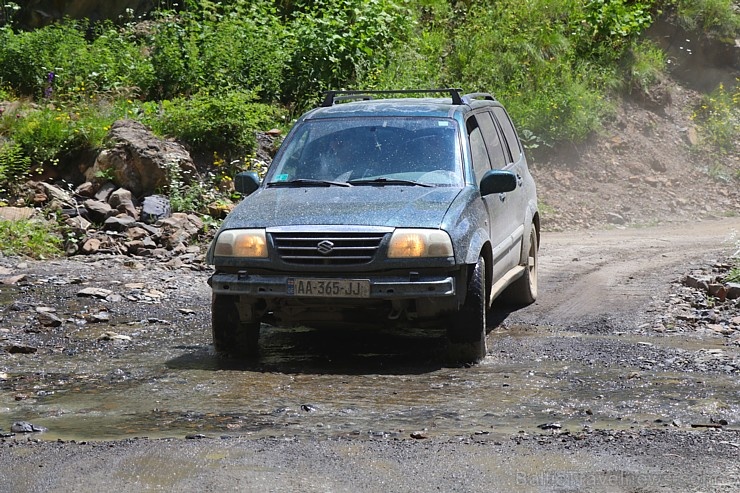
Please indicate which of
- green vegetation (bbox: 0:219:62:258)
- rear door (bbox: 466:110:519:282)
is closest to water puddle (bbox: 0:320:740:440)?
rear door (bbox: 466:110:519:282)

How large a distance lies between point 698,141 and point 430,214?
13.3 metres

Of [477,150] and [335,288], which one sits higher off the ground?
[477,150]

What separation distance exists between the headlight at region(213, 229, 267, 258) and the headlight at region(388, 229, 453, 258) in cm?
85

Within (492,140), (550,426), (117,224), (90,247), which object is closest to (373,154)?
(492,140)

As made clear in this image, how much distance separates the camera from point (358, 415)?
626cm

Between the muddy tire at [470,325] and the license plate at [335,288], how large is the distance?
28.3 inches

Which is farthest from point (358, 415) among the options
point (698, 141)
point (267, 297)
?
point (698, 141)

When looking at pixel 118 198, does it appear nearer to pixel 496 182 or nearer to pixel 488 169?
pixel 488 169

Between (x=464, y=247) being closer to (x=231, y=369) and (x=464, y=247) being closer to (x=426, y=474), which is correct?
(x=231, y=369)

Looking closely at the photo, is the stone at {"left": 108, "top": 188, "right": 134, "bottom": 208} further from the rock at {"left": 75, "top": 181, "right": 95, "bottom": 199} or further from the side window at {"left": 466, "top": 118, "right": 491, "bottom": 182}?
the side window at {"left": 466, "top": 118, "right": 491, "bottom": 182}

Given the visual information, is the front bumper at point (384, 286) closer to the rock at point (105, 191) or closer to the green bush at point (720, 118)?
the rock at point (105, 191)

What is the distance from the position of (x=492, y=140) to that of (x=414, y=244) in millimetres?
2426

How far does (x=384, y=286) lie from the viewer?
7270mm

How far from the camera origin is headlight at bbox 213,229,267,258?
7465 mm
